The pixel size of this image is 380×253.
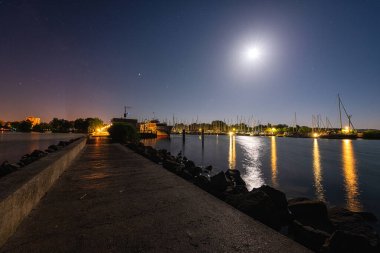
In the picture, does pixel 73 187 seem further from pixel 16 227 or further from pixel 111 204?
pixel 16 227

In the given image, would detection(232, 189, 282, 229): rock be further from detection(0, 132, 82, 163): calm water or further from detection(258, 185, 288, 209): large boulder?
detection(0, 132, 82, 163): calm water

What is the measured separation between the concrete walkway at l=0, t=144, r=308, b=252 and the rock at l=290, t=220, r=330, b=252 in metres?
2.13

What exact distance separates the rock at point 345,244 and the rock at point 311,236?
529mm

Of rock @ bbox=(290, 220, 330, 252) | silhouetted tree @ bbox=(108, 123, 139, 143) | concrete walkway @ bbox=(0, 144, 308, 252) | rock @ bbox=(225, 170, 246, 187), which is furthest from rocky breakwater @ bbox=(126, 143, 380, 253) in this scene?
silhouetted tree @ bbox=(108, 123, 139, 143)

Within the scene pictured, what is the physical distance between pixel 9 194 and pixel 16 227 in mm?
712

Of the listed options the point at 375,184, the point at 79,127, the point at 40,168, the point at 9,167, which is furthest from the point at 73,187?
the point at 79,127

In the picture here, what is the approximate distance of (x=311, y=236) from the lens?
Answer: 16.9 feet

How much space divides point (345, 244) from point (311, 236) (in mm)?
919

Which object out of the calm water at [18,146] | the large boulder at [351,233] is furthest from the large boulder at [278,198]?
the calm water at [18,146]

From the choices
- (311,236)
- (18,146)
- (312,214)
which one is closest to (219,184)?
(312,214)

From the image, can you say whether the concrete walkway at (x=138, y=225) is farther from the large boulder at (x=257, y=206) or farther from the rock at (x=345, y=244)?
the rock at (x=345, y=244)

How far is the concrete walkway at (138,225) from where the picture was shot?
3088 millimetres

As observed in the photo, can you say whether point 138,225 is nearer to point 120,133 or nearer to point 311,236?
point 311,236

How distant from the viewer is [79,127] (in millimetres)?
192250
